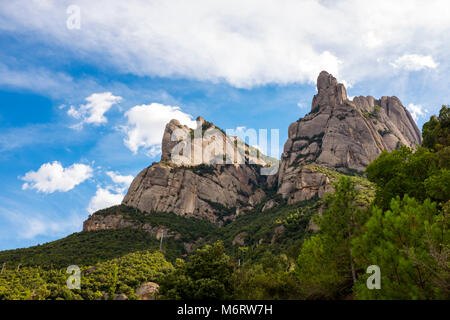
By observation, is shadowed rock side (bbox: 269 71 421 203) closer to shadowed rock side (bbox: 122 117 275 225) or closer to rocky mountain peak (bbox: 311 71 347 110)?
rocky mountain peak (bbox: 311 71 347 110)

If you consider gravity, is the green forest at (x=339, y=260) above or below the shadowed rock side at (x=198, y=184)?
below

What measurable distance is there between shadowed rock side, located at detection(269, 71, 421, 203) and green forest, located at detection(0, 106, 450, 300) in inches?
1399

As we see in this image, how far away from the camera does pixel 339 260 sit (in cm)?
2256

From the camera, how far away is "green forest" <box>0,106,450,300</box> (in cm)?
1490

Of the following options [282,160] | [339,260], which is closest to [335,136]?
[282,160]

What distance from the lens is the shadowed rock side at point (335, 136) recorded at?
→ 116m

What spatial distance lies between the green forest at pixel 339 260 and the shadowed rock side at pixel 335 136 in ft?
117

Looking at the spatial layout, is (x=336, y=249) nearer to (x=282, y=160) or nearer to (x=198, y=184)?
(x=198, y=184)

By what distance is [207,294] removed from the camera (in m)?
26.4

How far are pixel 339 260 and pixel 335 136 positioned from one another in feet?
374

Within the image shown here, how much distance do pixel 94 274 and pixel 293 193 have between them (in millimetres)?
68868

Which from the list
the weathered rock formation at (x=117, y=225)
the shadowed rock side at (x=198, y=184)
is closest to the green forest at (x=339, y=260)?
the weathered rock formation at (x=117, y=225)

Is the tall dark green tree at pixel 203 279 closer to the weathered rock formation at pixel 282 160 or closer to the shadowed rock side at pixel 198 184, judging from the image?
the weathered rock formation at pixel 282 160

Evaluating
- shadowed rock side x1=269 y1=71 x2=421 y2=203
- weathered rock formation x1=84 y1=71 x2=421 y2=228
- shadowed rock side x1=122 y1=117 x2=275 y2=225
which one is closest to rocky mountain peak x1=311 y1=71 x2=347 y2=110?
shadowed rock side x1=269 y1=71 x2=421 y2=203
